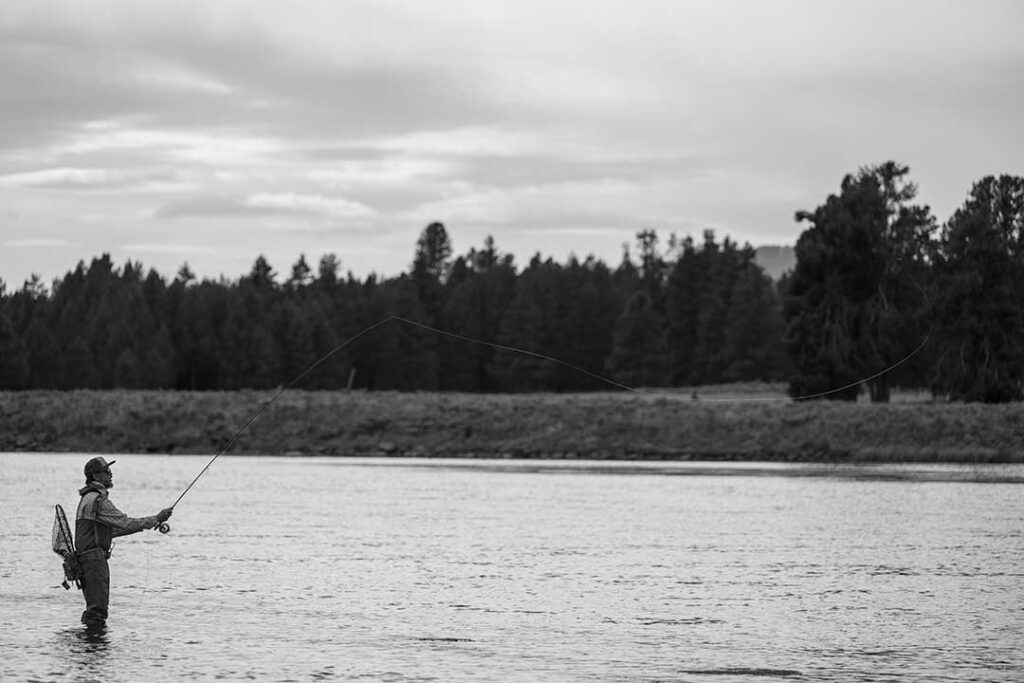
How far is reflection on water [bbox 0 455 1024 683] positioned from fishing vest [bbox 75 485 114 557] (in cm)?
105

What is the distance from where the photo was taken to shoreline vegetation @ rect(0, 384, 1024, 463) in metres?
70.4

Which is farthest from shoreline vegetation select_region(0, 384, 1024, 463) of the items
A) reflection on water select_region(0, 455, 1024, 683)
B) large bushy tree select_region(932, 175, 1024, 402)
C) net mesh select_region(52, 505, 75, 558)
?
net mesh select_region(52, 505, 75, 558)

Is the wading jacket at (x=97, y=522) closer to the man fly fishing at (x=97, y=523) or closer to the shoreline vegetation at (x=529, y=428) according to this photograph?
the man fly fishing at (x=97, y=523)

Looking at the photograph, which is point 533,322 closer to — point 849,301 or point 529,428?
point 849,301

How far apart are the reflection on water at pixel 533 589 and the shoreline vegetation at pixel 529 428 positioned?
2684 centimetres

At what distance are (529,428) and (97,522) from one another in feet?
194

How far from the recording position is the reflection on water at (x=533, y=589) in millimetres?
16047

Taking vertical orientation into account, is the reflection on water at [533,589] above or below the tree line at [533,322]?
below

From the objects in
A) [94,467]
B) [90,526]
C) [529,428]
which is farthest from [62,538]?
[529,428]

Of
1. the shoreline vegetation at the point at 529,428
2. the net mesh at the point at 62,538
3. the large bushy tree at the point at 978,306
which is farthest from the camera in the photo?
the large bushy tree at the point at 978,306

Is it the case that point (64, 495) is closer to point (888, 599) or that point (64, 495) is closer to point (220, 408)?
point (888, 599)

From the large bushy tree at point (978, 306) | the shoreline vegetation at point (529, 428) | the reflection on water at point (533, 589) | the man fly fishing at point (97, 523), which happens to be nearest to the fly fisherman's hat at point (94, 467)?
the man fly fishing at point (97, 523)

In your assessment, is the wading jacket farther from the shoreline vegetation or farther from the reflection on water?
the shoreline vegetation

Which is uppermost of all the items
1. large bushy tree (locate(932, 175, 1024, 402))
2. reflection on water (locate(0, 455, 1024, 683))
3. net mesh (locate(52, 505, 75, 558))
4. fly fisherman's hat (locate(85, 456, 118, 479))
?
large bushy tree (locate(932, 175, 1024, 402))
